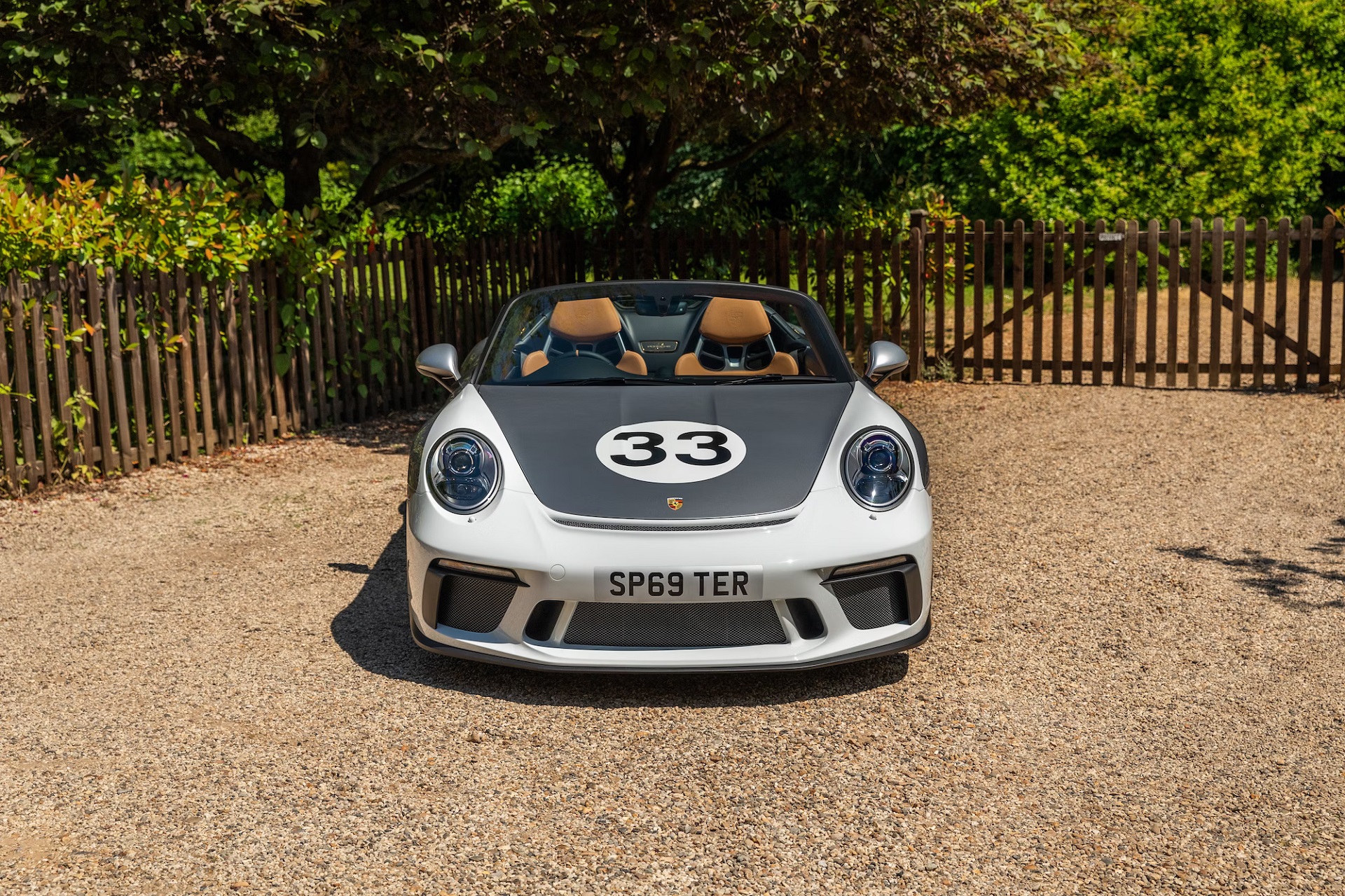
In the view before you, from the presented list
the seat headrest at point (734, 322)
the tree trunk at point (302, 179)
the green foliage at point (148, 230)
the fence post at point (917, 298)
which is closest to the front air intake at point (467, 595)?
the seat headrest at point (734, 322)

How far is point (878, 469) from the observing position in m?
4.47

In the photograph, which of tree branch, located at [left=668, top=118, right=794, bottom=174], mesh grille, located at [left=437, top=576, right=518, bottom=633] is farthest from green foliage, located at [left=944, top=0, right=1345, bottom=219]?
mesh grille, located at [left=437, top=576, right=518, bottom=633]

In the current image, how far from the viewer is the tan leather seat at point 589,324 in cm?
544

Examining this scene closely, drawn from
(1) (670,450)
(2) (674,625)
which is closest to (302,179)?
(1) (670,450)

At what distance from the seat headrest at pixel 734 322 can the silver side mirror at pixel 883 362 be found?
49cm

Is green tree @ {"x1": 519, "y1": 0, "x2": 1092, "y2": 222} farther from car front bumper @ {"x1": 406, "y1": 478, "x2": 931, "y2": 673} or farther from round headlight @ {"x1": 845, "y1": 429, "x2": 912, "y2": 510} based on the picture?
car front bumper @ {"x1": 406, "y1": 478, "x2": 931, "y2": 673}

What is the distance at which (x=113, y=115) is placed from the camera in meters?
9.14

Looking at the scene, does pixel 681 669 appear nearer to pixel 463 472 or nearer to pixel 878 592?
pixel 878 592

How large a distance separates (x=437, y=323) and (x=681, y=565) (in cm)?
750

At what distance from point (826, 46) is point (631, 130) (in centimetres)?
431

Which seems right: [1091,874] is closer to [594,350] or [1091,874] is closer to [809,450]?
[809,450]

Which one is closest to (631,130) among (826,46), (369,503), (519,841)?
(826,46)

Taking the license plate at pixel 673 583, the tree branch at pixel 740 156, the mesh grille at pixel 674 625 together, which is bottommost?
the mesh grille at pixel 674 625

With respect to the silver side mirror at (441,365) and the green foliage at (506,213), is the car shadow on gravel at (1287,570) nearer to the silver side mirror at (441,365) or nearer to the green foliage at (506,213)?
the silver side mirror at (441,365)
